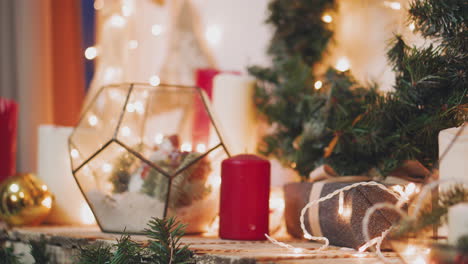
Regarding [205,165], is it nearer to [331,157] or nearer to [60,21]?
[331,157]

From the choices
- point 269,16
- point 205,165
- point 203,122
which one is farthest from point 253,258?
point 269,16

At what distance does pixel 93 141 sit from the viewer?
903 mm

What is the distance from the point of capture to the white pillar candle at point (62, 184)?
1.02m

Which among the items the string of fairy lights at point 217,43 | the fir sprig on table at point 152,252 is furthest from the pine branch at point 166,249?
the string of fairy lights at point 217,43

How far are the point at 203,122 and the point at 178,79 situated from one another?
43 cm

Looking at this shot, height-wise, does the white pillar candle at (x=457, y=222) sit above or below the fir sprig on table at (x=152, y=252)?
above

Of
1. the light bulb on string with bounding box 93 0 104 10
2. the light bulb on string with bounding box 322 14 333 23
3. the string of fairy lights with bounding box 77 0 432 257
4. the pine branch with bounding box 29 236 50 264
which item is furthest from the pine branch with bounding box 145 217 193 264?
the light bulb on string with bounding box 93 0 104 10

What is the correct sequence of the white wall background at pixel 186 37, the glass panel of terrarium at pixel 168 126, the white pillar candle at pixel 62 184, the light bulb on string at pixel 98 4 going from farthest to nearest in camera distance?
1. the light bulb on string at pixel 98 4
2. the white wall background at pixel 186 37
3. the white pillar candle at pixel 62 184
4. the glass panel of terrarium at pixel 168 126

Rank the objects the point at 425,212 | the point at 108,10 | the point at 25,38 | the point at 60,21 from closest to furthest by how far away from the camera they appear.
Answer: the point at 425,212 → the point at 108,10 → the point at 25,38 → the point at 60,21

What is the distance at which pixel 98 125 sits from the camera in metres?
0.98

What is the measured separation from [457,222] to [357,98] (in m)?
0.43

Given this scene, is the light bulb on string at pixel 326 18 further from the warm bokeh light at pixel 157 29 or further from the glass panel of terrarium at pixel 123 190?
the warm bokeh light at pixel 157 29

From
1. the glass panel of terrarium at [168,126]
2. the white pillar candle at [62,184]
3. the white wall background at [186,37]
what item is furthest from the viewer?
the white wall background at [186,37]

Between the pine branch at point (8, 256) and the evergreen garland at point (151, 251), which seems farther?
the pine branch at point (8, 256)
